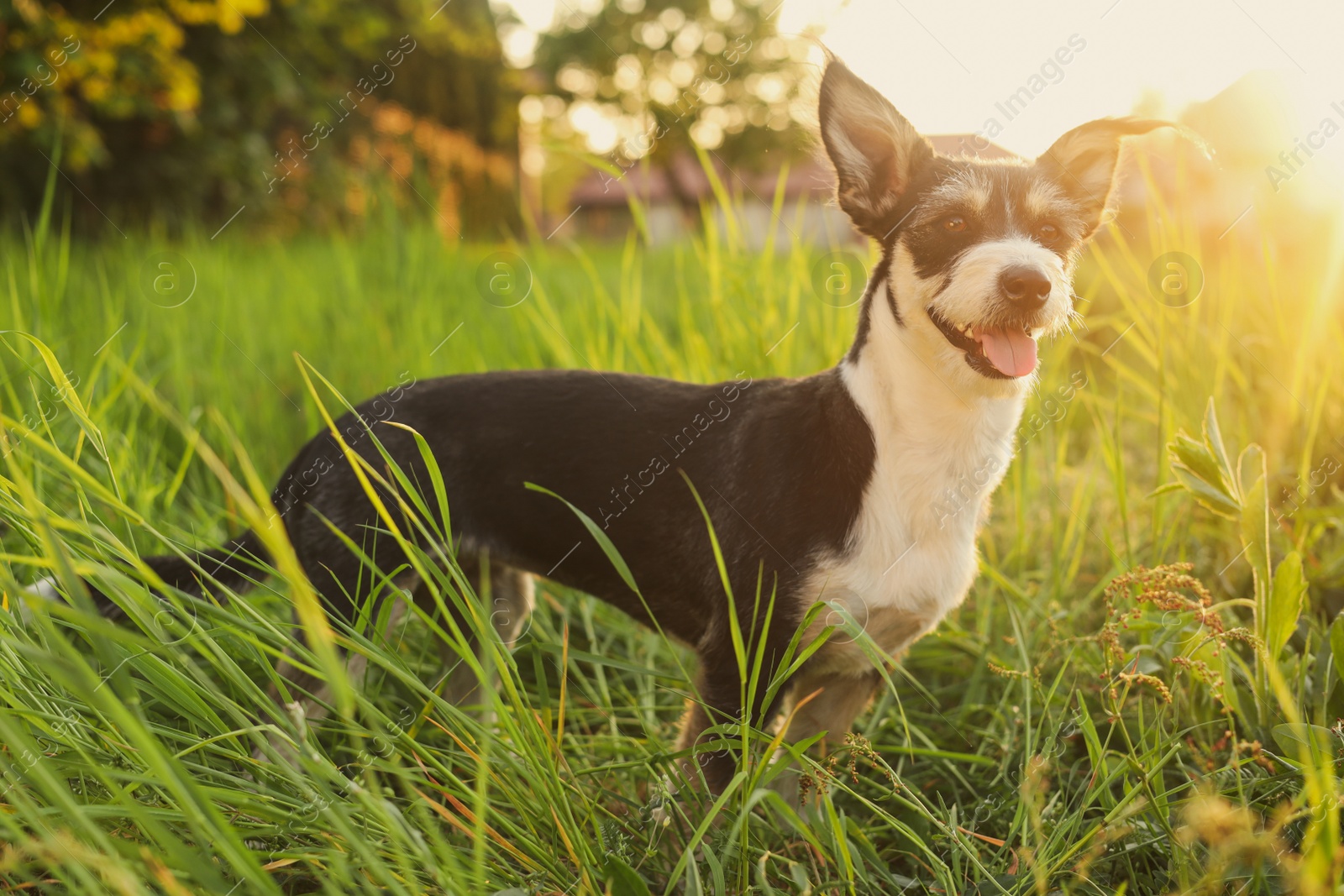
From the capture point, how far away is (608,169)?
3.16 meters

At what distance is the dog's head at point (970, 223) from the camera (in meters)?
2.21

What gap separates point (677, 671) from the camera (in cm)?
291

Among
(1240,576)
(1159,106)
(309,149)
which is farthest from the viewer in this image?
(309,149)

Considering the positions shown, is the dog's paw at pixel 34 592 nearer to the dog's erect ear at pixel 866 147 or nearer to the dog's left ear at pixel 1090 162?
the dog's erect ear at pixel 866 147

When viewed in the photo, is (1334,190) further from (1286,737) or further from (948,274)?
(1286,737)

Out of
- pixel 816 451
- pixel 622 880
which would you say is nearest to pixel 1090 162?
pixel 816 451

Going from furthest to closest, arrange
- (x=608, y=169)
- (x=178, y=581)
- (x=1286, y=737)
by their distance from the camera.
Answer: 1. (x=608, y=169)
2. (x=178, y=581)
3. (x=1286, y=737)

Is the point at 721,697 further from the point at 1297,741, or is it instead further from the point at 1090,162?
the point at 1090,162

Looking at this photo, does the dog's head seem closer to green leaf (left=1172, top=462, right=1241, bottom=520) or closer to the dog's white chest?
the dog's white chest

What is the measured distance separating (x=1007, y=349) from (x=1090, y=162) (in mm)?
897

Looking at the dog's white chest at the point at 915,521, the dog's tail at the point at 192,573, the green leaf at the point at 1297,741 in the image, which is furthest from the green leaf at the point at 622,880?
the green leaf at the point at 1297,741

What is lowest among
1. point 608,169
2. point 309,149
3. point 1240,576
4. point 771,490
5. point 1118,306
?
point 1118,306

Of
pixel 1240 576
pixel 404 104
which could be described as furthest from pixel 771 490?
pixel 404 104

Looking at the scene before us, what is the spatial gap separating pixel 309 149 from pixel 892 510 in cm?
1130
